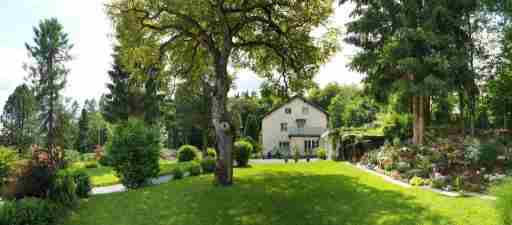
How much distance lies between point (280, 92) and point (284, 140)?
1084 inches

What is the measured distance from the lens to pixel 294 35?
602 inches

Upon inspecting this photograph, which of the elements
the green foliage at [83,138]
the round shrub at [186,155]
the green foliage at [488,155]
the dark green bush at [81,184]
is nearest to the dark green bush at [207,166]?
the dark green bush at [81,184]

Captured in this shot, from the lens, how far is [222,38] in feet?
50.3

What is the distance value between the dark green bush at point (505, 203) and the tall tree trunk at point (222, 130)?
30.4 ft

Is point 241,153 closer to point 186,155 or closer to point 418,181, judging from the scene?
point 186,155

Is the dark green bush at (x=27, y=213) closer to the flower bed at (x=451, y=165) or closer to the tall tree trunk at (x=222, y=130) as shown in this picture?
the tall tree trunk at (x=222, y=130)

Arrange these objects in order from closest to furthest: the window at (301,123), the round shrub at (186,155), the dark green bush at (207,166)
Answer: the dark green bush at (207,166) → the round shrub at (186,155) → the window at (301,123)

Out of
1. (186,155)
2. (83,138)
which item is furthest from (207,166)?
(83,138)

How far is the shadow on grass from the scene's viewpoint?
8164 millimetres

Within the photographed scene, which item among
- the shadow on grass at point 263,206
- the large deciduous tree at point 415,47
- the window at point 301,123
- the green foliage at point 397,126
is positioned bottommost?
the shadow on grass at point 263,206

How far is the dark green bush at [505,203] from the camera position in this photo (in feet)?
16.6

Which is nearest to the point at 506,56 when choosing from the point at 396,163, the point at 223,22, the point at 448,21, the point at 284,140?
the point at 448,21

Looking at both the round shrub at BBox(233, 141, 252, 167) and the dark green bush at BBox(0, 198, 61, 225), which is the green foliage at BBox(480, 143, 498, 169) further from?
the round shrub at BBox(233, 141, 252, 167)

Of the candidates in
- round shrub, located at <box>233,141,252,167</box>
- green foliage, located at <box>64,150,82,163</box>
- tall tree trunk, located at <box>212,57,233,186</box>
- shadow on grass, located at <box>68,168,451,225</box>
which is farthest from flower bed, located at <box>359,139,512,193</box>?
green foliage, located at <box>64,150,82,163</box>
